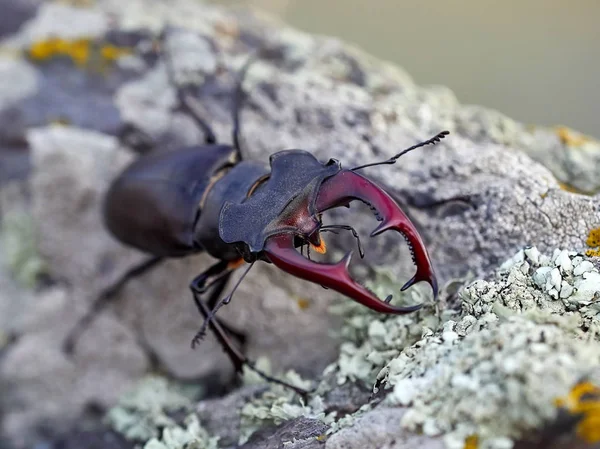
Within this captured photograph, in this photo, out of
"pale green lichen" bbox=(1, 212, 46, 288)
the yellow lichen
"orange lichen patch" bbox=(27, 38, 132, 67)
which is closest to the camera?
the yellow lichen

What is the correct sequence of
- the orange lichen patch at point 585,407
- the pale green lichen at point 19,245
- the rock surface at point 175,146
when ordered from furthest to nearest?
the pale green lichen at point 19,245, the rock surface at point 175,146, the orange lichen patch at point 585,407

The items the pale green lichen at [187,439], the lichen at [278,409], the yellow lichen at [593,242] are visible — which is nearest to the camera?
the yellow lichen at [593,242]

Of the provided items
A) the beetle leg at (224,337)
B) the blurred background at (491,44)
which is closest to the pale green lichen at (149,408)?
the beetle leg at (224,337)

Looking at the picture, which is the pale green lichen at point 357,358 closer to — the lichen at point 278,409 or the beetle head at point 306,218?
the lichen at point 278,409

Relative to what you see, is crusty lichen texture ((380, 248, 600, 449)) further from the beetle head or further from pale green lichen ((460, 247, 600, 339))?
the beetle head

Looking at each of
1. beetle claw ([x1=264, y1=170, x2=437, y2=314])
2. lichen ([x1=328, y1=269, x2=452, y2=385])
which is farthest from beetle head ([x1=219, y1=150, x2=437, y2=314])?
lichen ([x1=328, y1=269, x2=452, y2=385])

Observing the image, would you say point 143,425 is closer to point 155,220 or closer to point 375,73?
point 155,220

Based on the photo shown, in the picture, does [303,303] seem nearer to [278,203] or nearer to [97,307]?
[278,203]
